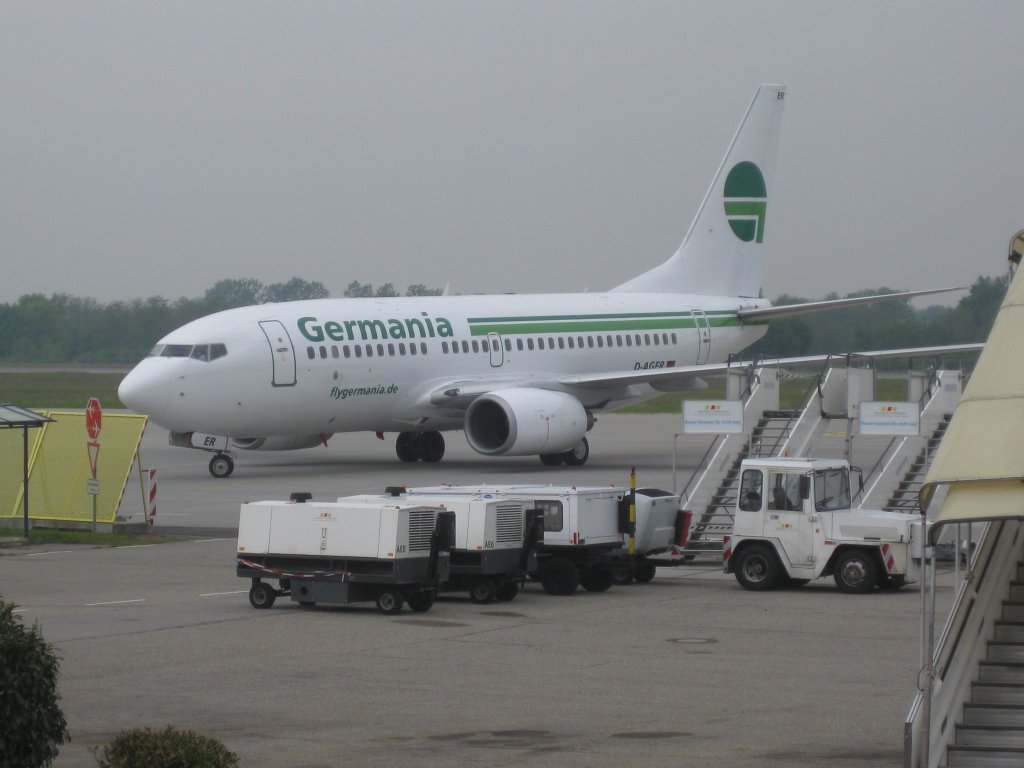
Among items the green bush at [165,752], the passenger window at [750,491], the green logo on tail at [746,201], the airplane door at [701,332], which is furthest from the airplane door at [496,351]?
the green bush at [165,752]

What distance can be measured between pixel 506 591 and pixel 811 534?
409cm

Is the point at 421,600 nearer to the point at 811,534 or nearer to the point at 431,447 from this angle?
the point at 811,534

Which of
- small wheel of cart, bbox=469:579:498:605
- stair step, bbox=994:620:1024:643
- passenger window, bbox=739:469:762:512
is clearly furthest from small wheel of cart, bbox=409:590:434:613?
stair step, bbox=994:620:1024:643

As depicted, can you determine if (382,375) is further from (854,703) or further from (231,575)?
(854,703)

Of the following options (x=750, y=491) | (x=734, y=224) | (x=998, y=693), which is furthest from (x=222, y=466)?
(x=998, y=693)

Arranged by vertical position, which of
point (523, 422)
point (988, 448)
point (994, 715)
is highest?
point (988, 448)

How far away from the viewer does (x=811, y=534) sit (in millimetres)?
21500

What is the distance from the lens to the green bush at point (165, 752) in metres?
9.08

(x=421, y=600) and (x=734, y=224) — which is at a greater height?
(x=734, y=224)

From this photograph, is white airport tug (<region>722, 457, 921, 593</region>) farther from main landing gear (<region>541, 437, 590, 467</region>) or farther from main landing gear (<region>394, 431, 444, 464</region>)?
main landing gear (<region>394, 431, 444, 464</region>)

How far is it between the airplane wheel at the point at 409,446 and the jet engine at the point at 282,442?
2.16 m

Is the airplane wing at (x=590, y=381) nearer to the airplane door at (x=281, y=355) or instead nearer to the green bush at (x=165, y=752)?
the airplane door at (x=281, y=355)

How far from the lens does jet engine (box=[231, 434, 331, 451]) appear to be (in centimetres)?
4000

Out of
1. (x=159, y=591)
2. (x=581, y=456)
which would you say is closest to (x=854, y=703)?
(x=159, y=591)
